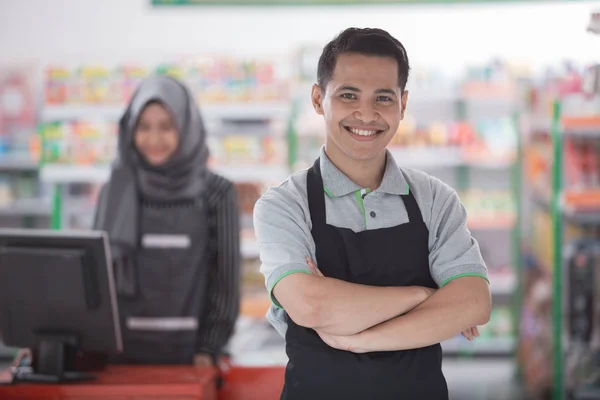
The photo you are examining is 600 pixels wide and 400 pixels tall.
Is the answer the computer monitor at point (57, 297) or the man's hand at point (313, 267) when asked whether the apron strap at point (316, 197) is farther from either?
the computer monitor at point (57, 297)

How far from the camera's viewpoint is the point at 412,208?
1.74 meters

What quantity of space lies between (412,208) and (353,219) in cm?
15

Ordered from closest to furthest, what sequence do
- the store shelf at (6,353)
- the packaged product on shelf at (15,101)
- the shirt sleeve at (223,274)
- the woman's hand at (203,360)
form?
the woman's hand at (203,360) → the shirt sleeve at (223,274) → the store shelf at (6,353) → the packaged product on shelf at (15,101)

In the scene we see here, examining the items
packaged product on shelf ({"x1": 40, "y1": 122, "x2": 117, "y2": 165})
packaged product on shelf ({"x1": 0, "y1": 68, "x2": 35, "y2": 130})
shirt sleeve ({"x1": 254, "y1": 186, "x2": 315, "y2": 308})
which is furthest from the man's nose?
packaged product on shelf ({"x1": 0, "y1": 68, "x2": 35, "y2": 130})

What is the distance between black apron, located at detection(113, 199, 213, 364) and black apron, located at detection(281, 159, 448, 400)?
1070mm

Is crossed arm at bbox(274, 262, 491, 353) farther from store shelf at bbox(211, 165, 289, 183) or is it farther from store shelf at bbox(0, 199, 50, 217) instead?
store shelf at bbox(0, 199, 50, 217)

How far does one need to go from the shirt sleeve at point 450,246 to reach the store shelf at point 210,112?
11.4 feet

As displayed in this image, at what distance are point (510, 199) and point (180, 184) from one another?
3.52 m

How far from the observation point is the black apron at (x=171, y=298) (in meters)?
2.72

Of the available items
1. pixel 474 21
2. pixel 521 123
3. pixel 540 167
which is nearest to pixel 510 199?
pixel 521 123

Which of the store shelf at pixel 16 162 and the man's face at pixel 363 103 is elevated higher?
the man's face at pixel 363 103

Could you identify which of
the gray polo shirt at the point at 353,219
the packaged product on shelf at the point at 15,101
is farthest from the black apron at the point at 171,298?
the packaged product on shelf at the point at 15,101

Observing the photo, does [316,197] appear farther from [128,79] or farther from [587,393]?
[128,79]

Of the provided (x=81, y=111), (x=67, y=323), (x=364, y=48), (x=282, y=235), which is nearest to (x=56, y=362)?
(x=67, y=323)
